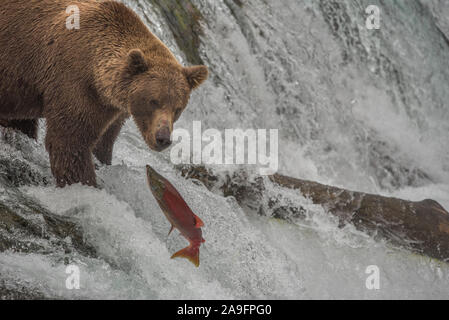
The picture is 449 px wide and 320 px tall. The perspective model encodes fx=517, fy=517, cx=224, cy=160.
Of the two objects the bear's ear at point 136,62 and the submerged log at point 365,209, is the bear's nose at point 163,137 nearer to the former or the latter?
the bear's ear at point 136,62

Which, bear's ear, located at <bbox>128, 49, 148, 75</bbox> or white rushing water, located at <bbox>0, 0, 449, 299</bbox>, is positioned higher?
bear's ear, located at <bbox>128, 49, 148, 75</bbox>

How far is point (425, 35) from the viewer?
32.1 ft

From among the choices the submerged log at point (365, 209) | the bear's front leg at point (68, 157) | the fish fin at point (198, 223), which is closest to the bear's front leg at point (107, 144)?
the bear's front leg at point (68, 157)

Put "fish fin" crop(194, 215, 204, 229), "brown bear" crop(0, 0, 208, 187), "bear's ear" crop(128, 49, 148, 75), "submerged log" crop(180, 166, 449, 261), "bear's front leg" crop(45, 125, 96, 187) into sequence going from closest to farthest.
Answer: "fish fin" crop(194, 215, 204, 229), "bear's ear" crop(128, 49, 148, 75), "brown bear" crop(0, 0, 208, 187), "bear's front leg" crop(45, 125, 96, 187), "submerged log" crop(180, 166, 449, 261)

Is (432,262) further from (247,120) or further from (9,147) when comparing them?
(9,147)

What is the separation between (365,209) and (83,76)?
2806 mm

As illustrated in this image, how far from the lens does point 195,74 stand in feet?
13.1

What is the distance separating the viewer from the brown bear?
3.77 metres

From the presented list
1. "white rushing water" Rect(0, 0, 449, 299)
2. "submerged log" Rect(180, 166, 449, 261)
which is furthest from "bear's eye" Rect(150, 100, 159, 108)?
"submerged log" Rect(180, 166, 449, 261)

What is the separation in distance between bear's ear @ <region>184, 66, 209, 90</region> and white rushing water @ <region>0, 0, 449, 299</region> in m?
0.97

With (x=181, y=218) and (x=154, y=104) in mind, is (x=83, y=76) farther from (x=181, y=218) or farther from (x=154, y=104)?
(x=181, y=218)

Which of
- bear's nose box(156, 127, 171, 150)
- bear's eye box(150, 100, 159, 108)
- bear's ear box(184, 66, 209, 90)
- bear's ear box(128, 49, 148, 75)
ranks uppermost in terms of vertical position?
bear's ear box(128, 49, 148, 75)

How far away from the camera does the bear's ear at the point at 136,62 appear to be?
3.66 m

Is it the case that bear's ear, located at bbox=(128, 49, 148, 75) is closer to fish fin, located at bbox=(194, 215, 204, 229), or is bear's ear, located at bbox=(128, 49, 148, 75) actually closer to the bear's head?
the bear's head
